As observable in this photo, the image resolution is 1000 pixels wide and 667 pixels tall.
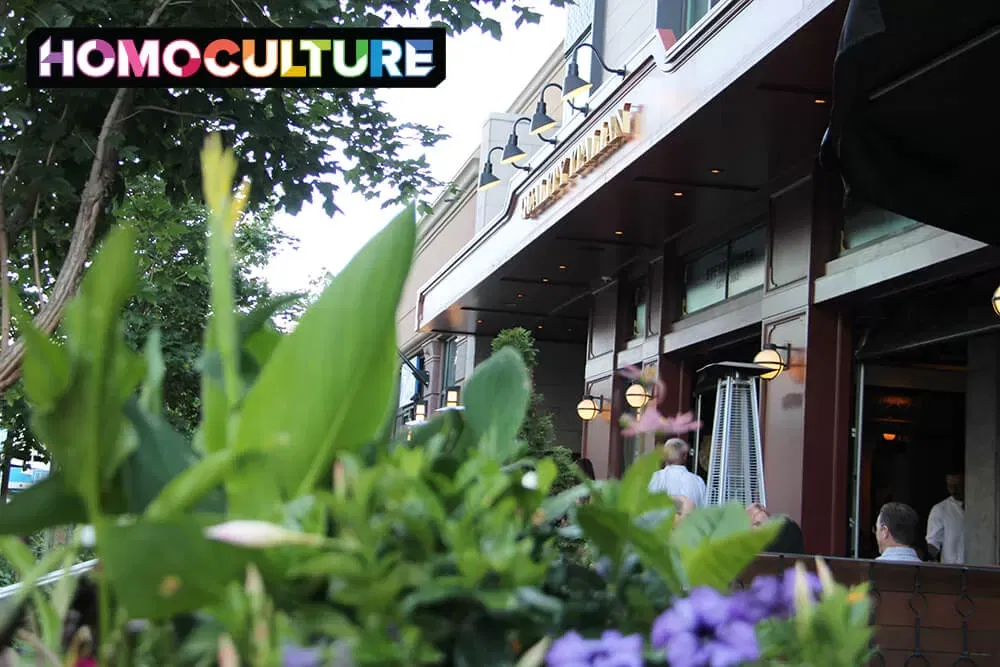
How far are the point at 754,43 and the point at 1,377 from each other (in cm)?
472

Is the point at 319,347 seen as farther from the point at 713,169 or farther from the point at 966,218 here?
the point at 713,169

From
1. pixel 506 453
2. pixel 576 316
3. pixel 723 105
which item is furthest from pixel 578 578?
pixel 576 316

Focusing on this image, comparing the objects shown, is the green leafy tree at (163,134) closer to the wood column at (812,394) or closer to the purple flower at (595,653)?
the wood column at (812,394)

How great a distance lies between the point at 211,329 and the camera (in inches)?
32.8

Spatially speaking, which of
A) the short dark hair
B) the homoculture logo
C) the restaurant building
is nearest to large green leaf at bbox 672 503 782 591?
the homoculture logo

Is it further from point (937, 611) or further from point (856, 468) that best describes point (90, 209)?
point (856, 468)

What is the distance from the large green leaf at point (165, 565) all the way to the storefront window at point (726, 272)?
10180 millimetres

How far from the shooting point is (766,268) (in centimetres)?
1019

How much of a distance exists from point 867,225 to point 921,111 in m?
5.76

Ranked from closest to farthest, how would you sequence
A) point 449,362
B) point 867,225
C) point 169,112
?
point 169,112, point 867,225, point 449,362

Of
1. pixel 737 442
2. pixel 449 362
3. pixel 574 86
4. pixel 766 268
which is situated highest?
pixel 574 86

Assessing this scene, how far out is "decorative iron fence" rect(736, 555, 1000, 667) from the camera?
4629 millimetres

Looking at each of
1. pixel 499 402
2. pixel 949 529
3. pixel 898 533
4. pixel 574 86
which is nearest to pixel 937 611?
pixel 898 533

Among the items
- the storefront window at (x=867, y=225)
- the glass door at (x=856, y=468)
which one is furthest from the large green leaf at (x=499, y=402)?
the glass door at (x=856, y=468)
